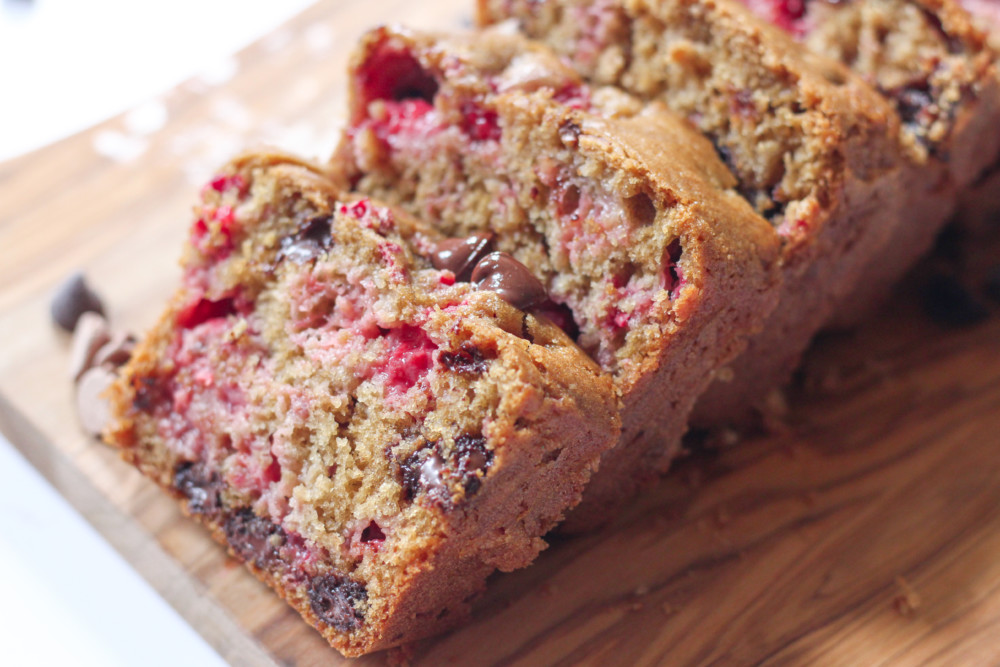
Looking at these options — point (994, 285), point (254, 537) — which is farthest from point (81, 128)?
point (994, 285)

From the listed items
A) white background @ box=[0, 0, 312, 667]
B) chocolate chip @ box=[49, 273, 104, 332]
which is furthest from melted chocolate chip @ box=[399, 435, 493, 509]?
chocolate chip @ box=[49, 273, 104, 332]

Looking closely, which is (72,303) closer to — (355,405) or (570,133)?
(355,405)

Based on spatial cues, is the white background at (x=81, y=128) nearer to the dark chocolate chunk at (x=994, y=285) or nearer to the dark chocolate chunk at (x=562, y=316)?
the dark chocolate chunk at (x=562, y=316)

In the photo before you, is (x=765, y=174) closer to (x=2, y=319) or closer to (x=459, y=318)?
(x=459, y=318)

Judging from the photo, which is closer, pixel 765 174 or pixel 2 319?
pixel 765 174

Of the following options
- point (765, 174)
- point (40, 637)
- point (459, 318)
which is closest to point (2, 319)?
point (40, 637)
